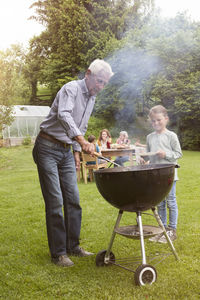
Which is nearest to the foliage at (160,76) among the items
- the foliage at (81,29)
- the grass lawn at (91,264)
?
the foliage at (81,29)

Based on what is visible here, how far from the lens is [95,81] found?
305 cm

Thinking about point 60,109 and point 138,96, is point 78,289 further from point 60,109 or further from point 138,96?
point 138,96

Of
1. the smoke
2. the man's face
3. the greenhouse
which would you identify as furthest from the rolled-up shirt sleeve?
the greenhouse

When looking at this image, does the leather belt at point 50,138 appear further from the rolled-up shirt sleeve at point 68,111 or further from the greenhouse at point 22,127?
A: the greenhouse at point 22,127

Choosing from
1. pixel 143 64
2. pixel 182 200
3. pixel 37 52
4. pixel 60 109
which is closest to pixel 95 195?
pixel 182 200

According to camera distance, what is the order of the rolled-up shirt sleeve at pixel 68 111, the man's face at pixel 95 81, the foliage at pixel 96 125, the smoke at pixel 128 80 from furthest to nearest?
1. the foliage at pixel 96 125
2. the smoke at pixel 128 80
3. the man's face at pixel 95 81
4. the rolled-up shirt sleeve at pixel 68 111

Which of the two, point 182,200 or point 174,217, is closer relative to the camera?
point 174,217

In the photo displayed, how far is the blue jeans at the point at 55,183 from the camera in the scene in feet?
10.3

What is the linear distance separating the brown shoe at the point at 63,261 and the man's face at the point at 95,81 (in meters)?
1.63

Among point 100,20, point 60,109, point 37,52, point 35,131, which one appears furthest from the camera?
point 37,52

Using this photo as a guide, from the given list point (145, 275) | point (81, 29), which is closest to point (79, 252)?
point (145, 275)

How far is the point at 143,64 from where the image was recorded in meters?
22.8

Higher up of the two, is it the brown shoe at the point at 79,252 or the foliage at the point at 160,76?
the foliage at the point at 160,76

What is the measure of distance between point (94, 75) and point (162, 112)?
42.3 inches
